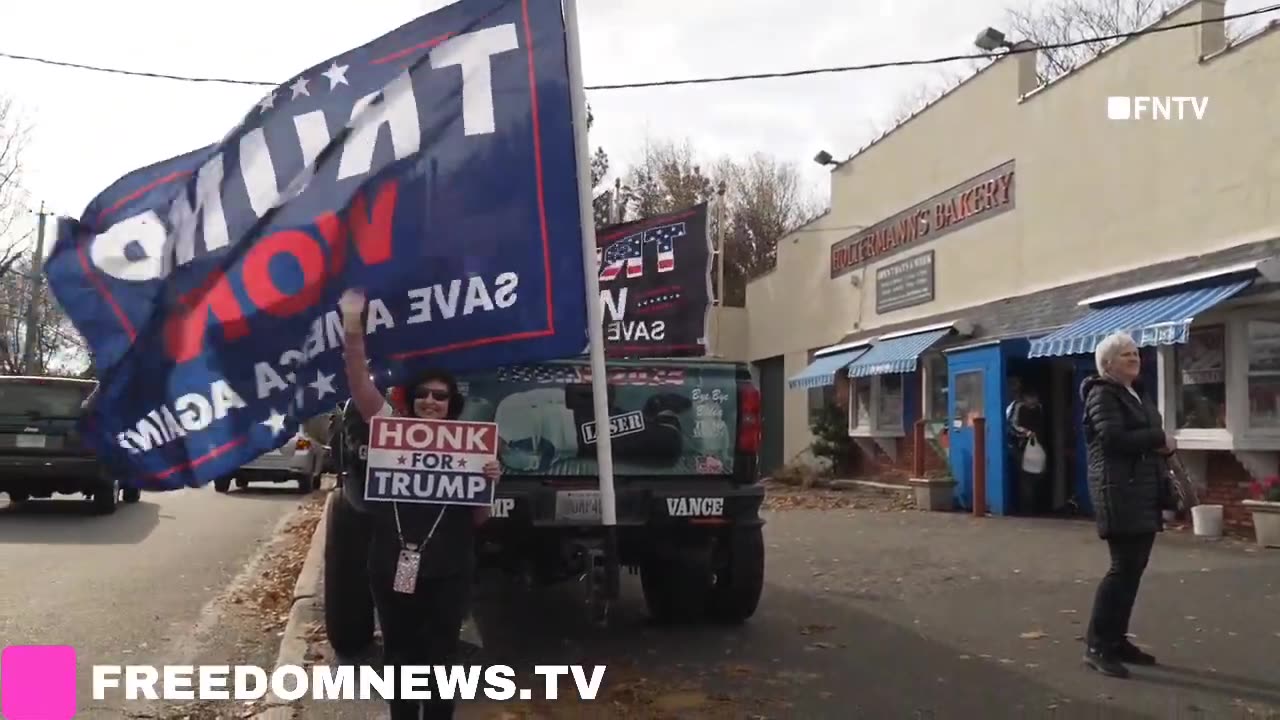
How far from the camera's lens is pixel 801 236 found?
23328 millimetres

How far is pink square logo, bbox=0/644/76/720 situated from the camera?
5.30 m

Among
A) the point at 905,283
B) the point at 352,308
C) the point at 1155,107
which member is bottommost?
the point at 352,308

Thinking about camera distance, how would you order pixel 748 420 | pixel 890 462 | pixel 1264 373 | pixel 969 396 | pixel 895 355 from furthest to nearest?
pixel 890 462
pixel 895 355
pixel 969 396
pixel 1264 373
pixel 748 420

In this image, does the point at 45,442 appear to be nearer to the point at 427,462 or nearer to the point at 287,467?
the point at 287,467

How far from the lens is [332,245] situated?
4.65 metres

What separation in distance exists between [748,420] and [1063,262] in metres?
9.25

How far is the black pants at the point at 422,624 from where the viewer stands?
398cm

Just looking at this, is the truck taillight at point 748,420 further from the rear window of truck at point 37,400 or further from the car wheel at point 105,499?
the car wheel at point 105,499

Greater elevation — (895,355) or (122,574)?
(895,355)

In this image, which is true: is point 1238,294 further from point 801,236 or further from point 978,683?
point 801,236

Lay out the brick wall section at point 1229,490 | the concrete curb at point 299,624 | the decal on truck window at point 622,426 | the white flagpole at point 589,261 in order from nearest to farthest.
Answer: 1. the white flagpole at point 589,261
2. the concrete curb at point 299,624
3. the decal on truck window at point 622,426
4. the brick wall section at point 1229,490

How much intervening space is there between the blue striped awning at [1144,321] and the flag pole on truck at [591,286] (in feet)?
25.2

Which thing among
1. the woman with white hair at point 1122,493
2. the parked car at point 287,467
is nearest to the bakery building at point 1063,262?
the woman with white hair at point 1122,493

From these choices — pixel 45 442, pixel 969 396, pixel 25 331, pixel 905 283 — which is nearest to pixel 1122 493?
pixel 969 396
